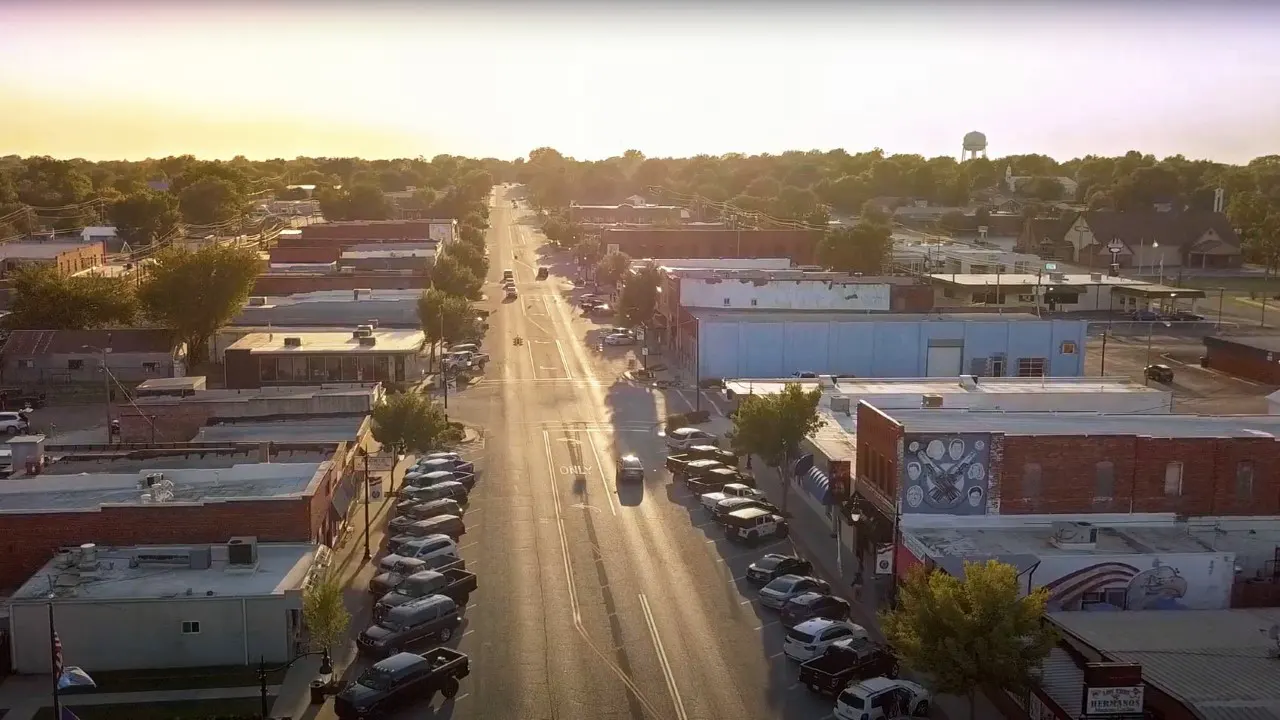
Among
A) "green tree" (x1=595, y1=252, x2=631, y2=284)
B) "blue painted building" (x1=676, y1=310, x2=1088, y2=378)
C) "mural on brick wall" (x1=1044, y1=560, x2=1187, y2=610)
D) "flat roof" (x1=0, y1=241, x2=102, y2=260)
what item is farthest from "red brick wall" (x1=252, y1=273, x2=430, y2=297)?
"mural on brick wall" (x1=1044, y1=560, x2=1187, y2=610)

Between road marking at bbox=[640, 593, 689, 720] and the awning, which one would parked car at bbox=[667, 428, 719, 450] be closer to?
the awning

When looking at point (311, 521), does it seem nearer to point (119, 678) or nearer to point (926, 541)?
point (119, 678)

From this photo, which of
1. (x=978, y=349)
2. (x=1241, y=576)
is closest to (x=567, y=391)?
(x=978, y=349)

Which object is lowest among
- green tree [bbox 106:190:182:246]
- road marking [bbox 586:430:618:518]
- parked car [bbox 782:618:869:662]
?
road marking [bbox 586:430:618:518]

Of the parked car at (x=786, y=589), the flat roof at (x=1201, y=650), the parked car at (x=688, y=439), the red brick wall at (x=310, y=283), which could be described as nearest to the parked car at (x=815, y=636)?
the parked car at (x=786, y=589)

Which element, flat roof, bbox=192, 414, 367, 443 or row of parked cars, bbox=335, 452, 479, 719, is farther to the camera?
flat roof, bbox=192, 414, 367, 443

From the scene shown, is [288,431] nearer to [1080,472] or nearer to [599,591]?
[599,591]
